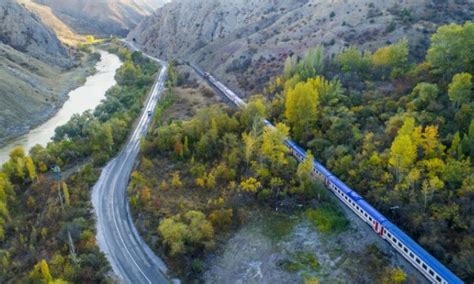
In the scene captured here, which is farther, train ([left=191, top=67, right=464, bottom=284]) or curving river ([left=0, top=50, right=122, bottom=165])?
curving river ([left=0, top=50, right=122, bottom=165])

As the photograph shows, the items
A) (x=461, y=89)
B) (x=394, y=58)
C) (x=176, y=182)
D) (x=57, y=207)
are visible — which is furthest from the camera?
(x=394, y=58)

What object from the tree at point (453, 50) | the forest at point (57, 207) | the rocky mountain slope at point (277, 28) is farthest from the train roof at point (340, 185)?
the rocky mountain slope at point (277, 28)

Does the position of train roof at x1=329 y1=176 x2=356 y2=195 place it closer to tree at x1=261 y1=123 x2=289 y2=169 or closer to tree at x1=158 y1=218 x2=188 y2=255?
tree at x1=261 y1=123 x2=289 y2=169

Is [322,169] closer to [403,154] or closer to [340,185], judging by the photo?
[340,185]

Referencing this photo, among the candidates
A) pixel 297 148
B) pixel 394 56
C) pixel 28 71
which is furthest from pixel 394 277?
pixel 28 71

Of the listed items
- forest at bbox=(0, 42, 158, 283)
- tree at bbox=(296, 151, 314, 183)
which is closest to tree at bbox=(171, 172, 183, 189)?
forest at bbox=(0, 42, 158, 283)

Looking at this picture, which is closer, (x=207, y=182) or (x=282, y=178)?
(x=282, y=178)
